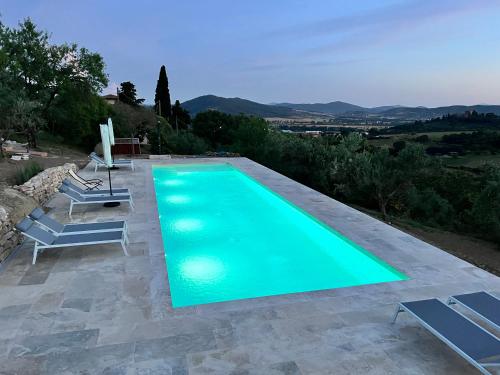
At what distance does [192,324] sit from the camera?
359 centimetres

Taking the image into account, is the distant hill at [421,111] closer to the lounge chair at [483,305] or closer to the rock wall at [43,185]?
the rock wall at [43,185]

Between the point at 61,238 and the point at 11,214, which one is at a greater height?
the point at 11,214

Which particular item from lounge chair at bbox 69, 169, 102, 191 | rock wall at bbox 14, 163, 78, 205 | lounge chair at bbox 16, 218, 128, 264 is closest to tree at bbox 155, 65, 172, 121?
lounge chair at bbox 69, 169, 102, 191

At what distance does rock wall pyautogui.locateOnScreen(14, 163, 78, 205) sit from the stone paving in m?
2.31

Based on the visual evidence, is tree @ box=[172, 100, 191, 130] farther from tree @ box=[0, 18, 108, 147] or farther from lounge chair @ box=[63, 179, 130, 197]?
lounge chair @ box=[63, 179, 130, 197]

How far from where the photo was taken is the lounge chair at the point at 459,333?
2754mm

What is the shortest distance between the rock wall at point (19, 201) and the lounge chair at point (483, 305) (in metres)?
5.99

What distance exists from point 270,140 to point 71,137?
15.9 metres

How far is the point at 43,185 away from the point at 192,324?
627 centimetres

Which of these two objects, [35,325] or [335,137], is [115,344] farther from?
[335,137]

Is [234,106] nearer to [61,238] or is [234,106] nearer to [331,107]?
[331,107]

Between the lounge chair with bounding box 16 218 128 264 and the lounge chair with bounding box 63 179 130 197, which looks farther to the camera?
the lounge chair with bounding box 63 179 130 197

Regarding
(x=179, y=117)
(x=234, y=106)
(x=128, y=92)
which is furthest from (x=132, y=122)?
(x=234, y=106)

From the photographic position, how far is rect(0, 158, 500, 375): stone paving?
3.02m
